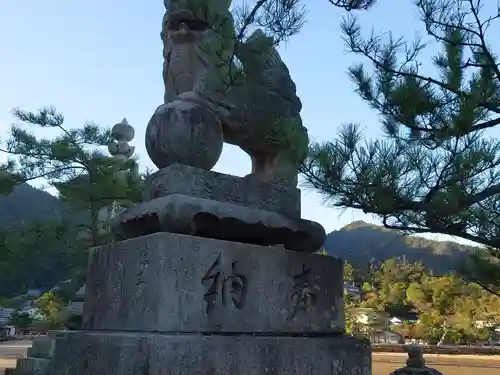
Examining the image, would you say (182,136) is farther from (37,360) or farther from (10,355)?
(10,355)

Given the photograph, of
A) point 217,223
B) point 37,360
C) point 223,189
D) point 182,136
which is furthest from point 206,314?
point 37,360

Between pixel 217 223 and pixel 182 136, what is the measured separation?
0.44m

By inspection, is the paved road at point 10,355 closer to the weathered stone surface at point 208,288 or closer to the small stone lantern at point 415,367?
the small stone lantern at point 415,367

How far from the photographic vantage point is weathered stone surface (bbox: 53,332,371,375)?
200 cm

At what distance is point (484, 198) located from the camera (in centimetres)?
336

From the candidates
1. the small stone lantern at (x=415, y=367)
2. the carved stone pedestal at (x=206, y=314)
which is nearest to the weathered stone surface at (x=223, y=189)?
the carved stone pedestal at (x=206, y=314)

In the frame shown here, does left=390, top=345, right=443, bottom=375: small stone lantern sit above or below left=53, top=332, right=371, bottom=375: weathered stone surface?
below

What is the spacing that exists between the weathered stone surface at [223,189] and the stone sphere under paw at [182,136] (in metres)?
0.07

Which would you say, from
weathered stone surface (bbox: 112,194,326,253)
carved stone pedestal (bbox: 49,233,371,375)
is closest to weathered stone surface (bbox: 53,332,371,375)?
carved stone pedestal (bbox: 49,233,371,375)

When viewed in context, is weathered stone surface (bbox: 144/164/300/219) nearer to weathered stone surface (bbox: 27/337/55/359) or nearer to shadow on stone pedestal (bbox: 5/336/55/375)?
shadow on stone pedestal (bbox: 5/336/55/375)

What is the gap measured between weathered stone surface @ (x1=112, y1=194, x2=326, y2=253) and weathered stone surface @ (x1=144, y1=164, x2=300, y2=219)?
0.08 m

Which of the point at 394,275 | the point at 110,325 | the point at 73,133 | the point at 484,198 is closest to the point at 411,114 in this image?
the point at 484,198

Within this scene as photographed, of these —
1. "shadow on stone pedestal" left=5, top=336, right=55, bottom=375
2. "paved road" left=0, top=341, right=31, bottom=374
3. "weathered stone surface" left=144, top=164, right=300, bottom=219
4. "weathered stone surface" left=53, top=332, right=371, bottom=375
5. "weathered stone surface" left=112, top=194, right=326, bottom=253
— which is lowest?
"paved road" left=0, top=341, right=31, bottom=374

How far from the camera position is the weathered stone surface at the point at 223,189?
2418 millimetres
